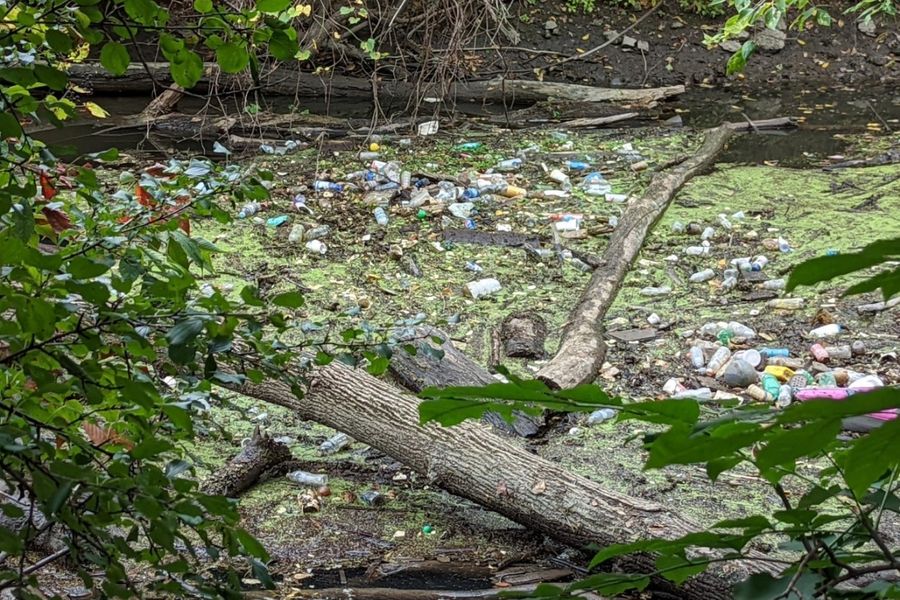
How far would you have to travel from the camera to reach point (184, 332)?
112 centimetres

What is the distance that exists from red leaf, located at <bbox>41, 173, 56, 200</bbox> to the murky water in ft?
16.6

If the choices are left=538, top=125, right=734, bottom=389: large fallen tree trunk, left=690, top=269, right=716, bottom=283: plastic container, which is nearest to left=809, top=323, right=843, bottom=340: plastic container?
left=690, top=269, right=716, bottom=283: plastic container

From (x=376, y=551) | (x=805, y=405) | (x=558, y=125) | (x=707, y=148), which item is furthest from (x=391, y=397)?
(x=558, y=125)

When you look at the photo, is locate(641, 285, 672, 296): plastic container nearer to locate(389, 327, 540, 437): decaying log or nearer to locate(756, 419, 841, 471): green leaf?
locate(389, 327, 540, 437): decaying log

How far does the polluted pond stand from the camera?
302 cm

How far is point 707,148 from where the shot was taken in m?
6.77

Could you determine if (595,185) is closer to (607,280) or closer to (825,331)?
(607,280)

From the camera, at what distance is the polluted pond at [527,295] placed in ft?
9.92

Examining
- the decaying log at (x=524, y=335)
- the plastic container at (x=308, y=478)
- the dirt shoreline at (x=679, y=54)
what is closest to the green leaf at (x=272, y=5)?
the plastic container at (x=308, y=478)

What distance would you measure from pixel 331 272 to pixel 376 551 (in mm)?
2189

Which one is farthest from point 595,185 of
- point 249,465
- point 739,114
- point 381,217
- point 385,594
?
point 385,594

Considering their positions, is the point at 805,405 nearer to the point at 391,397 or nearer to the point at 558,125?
the point at 391,397

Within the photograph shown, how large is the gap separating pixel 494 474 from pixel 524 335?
1.32 metres

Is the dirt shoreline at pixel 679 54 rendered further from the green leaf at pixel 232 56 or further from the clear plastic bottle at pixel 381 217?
the green leaf at pixel 232 56
